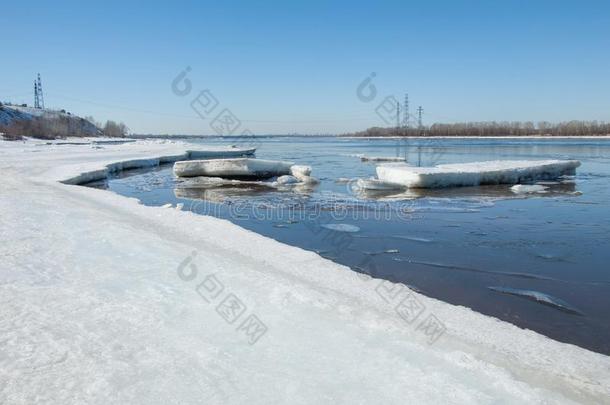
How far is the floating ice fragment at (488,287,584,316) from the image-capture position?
382cm

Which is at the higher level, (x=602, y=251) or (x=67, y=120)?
(x=67, y=120)

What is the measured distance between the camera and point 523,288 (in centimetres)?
437

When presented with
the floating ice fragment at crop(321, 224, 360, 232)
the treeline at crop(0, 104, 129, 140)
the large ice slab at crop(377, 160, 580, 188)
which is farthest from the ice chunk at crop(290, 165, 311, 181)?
the treeline at crop(0, 104, 129, 140)

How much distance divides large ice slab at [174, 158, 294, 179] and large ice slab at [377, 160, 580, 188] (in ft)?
13.0

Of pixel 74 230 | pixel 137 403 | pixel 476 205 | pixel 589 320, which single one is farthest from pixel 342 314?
pixel 476 205

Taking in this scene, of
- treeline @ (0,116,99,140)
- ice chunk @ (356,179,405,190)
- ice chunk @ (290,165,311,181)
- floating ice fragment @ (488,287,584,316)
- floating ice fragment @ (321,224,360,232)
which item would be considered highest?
treeline @ (0,116,99,140)

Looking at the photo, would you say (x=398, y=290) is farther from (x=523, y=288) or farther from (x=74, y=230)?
(x=74, y=230)

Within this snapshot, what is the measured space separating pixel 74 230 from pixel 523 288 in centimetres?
495

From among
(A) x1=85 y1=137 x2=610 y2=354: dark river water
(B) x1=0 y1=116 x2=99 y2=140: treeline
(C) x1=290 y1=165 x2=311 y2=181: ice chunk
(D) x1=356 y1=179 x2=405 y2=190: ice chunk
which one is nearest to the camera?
(A) x1=85 y1=137 x2=610 y2=354: dark river water

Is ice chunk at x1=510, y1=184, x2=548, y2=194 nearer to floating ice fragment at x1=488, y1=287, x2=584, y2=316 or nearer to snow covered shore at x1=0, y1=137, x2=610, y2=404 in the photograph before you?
floating ice fragment at x1=488, y1=287, x2=584, y2=316

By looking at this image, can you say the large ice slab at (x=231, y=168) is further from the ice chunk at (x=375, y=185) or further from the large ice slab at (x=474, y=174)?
the ice chunk at (x=375, y=185)

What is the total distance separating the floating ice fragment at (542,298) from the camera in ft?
12.5

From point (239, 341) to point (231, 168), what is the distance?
499 inches

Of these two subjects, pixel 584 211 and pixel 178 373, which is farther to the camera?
pixel 584 211
